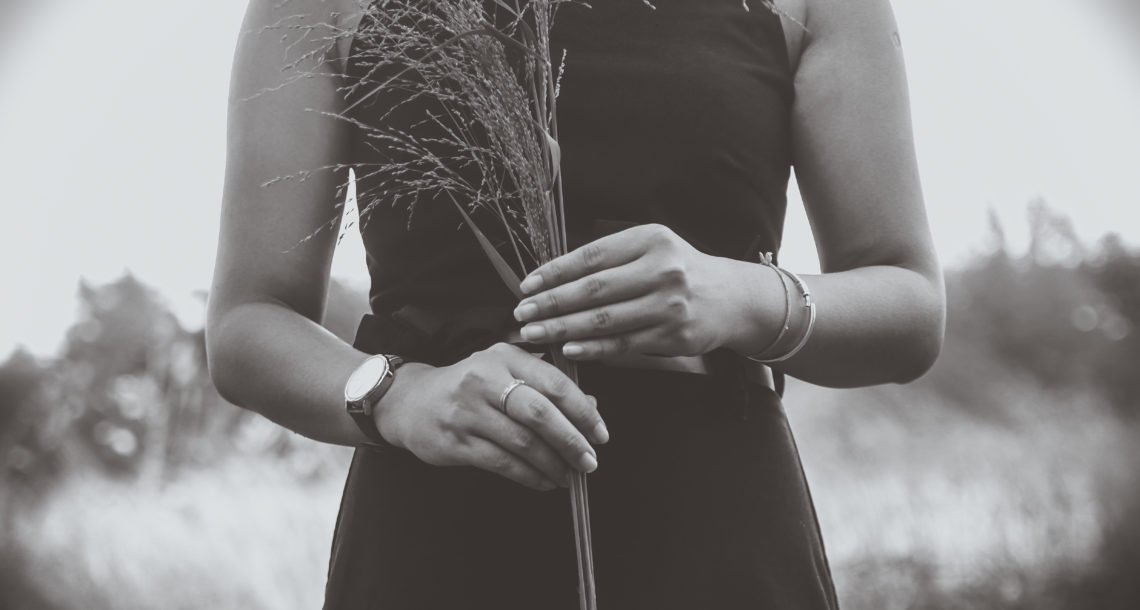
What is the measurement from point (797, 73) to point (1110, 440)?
27.4 feet

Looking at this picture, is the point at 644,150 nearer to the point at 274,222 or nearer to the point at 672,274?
the point at 672,274

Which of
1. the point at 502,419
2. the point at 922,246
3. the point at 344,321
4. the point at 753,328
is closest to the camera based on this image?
the point at 502,419

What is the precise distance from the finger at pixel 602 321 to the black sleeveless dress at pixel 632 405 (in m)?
0.21

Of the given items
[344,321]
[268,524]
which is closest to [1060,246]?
[344,321]

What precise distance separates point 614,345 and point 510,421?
0.50 ft

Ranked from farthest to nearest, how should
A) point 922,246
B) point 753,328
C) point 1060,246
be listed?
point 1060,246 < point 922,246 < point 753,328

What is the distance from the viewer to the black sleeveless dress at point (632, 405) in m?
1.31

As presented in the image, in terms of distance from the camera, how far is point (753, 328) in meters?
1.25

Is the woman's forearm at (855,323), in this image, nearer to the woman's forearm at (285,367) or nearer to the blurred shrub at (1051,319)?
the woman's forearm at (285,367)

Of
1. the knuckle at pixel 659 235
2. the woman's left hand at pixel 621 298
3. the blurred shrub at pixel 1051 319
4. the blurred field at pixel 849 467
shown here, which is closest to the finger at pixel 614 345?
the woman's left hand at pixel 621 298

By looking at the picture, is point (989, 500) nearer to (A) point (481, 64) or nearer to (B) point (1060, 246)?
(B) point (1060, 246)

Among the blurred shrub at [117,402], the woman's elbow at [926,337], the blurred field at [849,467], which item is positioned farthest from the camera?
the blurred shrub at [117,402]

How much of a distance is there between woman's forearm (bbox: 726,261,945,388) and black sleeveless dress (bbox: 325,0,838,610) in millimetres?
102

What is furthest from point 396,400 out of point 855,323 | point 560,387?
point 855,323
